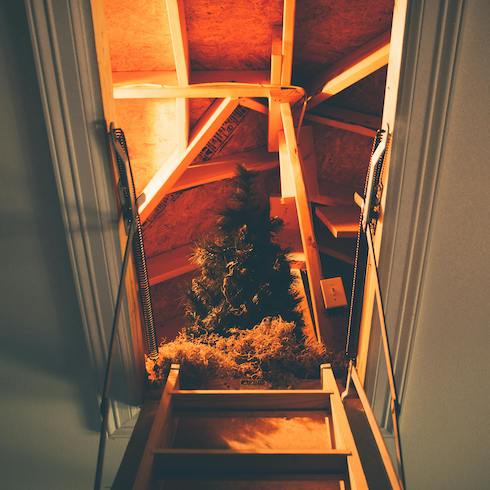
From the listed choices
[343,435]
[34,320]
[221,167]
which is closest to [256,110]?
[221,167]

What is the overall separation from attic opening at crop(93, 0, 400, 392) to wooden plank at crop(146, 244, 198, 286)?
0.02m

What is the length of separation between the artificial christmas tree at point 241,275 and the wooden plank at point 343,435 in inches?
20.7

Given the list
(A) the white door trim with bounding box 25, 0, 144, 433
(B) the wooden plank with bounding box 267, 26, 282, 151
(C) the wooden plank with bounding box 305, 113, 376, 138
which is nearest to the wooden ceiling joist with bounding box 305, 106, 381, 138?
(C) the wooden plank with bounding box 305, 113, 376, 138

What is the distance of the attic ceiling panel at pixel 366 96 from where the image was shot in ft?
11.2

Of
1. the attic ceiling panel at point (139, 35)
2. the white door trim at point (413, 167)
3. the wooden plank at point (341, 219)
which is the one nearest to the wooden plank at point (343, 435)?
the white door trim at point (413, 167)

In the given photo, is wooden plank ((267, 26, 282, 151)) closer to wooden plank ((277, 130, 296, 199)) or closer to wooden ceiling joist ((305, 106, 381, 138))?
wooden plank ((277, 130, 296, 199))

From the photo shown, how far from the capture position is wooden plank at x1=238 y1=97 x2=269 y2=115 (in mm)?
3414

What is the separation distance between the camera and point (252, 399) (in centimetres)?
223

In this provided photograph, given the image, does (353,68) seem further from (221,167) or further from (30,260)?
(30,260)

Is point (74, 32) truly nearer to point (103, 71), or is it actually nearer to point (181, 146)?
point (103, 71)

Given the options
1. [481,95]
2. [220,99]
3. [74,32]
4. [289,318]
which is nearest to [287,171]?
[220,99]

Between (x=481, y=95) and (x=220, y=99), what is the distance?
2.24m

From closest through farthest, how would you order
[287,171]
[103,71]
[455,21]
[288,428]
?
[455,21] < [103,71] < [288,428] < [287,171]

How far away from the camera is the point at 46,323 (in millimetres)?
1925
